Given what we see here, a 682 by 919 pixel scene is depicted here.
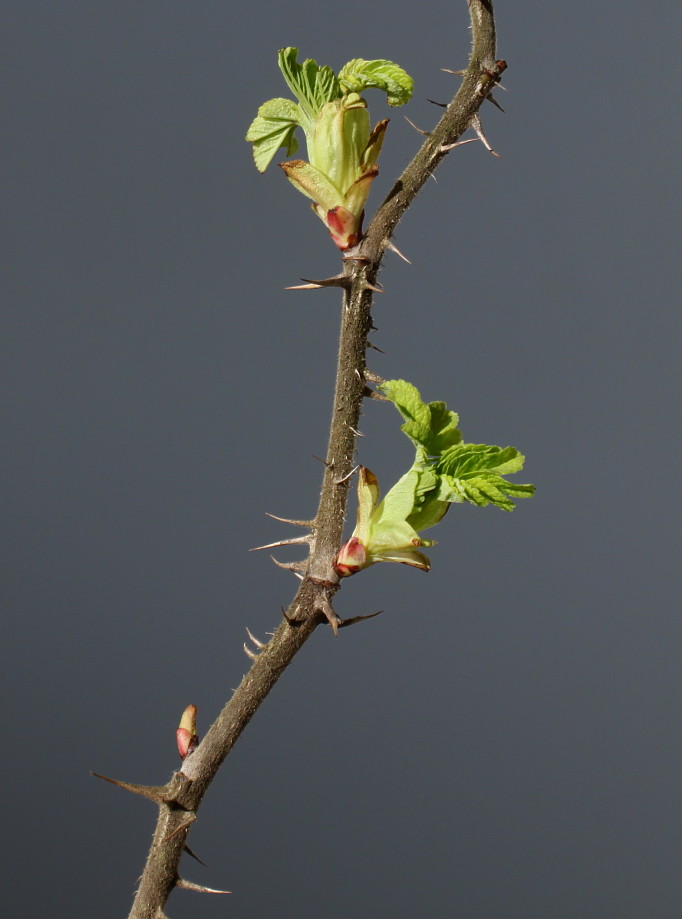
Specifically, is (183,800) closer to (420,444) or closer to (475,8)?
(420,444)

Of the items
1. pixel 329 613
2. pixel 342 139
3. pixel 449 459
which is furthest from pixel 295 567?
pixel 342 139

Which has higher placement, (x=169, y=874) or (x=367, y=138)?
(x=367, y=138)

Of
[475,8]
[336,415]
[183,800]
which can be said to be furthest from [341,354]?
[183,800]

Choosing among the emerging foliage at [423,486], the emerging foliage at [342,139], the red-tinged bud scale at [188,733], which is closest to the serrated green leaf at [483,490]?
the emerging foliage at [423,486]

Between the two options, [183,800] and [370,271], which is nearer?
[370,271]

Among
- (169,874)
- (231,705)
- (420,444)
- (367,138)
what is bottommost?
(169,874)

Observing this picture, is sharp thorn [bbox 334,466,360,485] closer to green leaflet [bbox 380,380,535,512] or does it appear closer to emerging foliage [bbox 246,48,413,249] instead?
green leaflet [bbox 380,380,535,512]

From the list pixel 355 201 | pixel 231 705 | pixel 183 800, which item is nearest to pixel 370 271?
pixel 355 201
